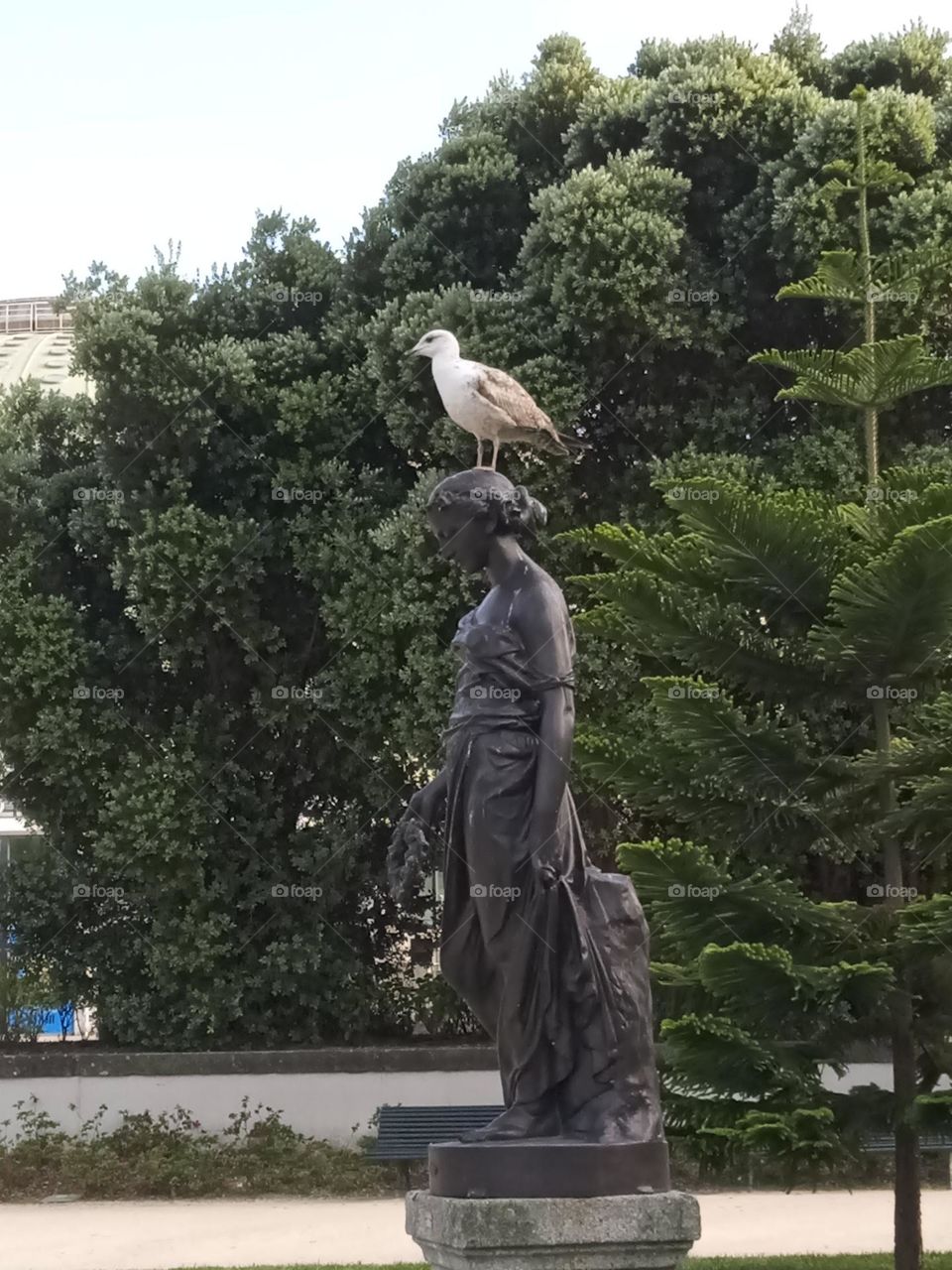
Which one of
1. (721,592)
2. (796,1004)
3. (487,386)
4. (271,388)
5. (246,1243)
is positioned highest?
(271,388)

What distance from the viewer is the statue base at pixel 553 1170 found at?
4.46 meters

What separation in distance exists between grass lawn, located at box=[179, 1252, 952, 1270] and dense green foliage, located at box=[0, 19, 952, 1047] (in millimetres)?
4108

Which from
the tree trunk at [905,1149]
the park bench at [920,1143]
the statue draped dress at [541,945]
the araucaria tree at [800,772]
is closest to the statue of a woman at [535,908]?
the statue draped dress at [541,945]

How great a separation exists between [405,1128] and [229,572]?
424 centimetres

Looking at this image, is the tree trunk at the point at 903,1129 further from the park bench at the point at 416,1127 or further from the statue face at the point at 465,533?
the statue face at the point at 465,533

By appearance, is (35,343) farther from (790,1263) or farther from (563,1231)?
(563,1231)

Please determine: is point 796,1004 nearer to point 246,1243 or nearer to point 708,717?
point 708,717

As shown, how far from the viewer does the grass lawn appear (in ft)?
27.6

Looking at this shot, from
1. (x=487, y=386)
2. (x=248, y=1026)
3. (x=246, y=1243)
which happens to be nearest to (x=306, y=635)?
(x=248, y=1026)

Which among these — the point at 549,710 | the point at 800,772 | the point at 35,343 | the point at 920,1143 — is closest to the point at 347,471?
the point at 800,772

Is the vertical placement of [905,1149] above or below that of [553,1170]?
below

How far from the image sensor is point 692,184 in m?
13.1

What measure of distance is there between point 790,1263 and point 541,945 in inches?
185

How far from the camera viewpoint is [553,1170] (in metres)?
4.46
